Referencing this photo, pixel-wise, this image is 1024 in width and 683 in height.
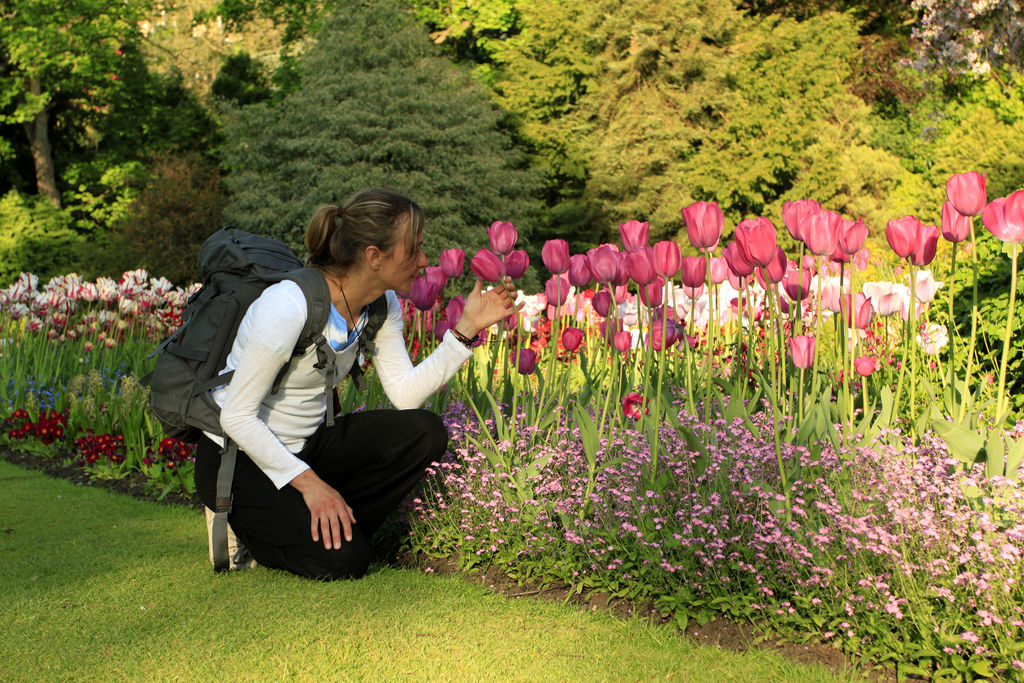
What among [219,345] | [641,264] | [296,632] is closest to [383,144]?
[219,345]

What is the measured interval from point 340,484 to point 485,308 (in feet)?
2.83

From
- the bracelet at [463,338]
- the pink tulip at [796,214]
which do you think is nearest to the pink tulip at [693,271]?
the pink tulip at [796,214]

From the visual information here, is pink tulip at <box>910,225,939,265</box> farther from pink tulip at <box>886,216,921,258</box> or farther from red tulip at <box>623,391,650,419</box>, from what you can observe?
red tulip at <box>623,391,650,419</box>

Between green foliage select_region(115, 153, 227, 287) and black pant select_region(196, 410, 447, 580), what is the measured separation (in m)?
14.6

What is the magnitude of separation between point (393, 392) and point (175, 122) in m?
23.4

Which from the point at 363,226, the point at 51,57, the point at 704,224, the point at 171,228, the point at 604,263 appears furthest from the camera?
the point at 51,57

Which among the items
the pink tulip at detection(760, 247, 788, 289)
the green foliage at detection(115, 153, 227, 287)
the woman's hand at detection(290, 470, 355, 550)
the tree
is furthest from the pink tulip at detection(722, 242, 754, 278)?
the tree

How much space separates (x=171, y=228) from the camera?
17594 millimetres

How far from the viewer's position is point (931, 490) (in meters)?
2.71

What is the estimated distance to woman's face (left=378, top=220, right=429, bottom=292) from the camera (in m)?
3.21

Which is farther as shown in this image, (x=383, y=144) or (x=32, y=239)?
(x=32, y=239)

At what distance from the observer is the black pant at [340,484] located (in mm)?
3312

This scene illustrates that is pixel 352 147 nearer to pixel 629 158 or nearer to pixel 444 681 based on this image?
pixel 629 158

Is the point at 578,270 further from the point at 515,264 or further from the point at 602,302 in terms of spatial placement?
the point at 515,264
